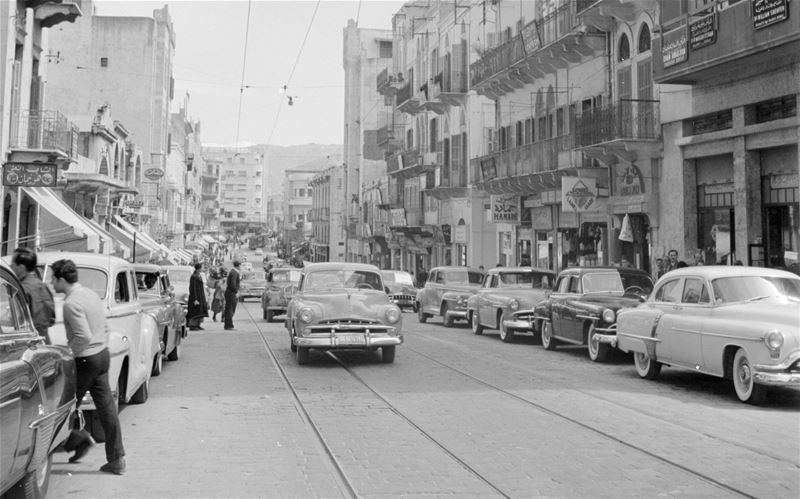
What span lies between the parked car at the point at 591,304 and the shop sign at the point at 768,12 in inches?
234

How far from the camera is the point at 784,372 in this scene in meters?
9.98

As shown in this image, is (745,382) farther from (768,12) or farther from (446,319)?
(446,319)

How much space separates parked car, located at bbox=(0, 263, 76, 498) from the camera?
492 cm

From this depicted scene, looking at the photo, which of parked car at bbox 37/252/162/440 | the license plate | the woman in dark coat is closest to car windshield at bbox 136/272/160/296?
parked car at bbox 37/252/162/440

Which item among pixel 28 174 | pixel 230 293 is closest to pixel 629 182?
pixel 230 293

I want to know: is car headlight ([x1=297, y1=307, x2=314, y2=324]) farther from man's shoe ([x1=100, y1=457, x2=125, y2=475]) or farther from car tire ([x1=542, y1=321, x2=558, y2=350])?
man's shoe ([x1=100, y1=457, x2=125, y2=475])

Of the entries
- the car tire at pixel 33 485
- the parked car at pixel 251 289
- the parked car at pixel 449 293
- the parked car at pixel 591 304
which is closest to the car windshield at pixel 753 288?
the parked car at pixel 591 304

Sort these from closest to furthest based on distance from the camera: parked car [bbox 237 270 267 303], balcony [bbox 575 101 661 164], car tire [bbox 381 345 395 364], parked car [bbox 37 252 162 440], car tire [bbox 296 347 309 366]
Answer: parked car [bbox 37 252 162 440], car tire [bbox 296 347 309 366], car tire [bbox 381 345 395 364], balcony [bbox 575 101 661 164], parked car [bbox 237 270 267 303]

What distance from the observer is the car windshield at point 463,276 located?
88.6ft

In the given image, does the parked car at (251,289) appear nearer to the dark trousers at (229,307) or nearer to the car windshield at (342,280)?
the dark trousers at (229,307)

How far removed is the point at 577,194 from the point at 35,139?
1654 centimetres

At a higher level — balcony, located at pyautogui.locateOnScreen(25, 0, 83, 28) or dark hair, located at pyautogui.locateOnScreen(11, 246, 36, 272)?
balcony, located at pyautogui.locateOnScreen(25, 0, 83, 28)

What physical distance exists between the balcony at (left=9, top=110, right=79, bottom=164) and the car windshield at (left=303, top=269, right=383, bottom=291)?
11.4 metres

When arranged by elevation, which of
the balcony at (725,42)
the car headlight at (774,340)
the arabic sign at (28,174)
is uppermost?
the balcony at (725,42)
